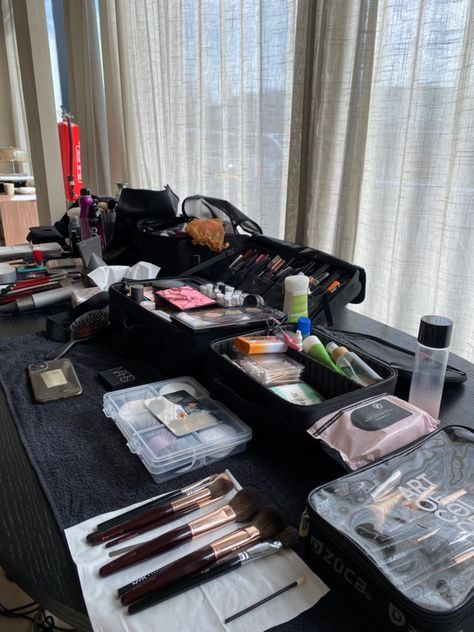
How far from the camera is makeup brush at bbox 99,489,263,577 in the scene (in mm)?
417

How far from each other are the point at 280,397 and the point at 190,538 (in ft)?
0.62

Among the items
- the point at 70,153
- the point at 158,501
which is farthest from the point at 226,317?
the point at 70,153

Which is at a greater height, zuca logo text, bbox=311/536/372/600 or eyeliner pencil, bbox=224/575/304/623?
zuca logo text, bbox=311/536/372/600

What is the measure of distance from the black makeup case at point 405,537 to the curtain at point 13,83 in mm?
4967

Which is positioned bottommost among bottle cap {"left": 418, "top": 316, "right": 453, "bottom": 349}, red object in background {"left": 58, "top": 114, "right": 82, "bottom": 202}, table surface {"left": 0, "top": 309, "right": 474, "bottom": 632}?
table surface {"left": 0, "top": 309, "right": 474, "bottom": 632}

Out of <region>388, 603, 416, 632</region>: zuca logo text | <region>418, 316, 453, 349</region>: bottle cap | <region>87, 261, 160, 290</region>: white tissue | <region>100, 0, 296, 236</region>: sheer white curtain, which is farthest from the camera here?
<region>100, 0, 296, 236</region>: sheer white curtain

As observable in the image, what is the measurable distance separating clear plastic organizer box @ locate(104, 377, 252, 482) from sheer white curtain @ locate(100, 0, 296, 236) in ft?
2.88

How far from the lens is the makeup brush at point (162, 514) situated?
0.45m

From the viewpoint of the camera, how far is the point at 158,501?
19.3 inches

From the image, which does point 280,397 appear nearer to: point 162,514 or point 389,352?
point 162,514

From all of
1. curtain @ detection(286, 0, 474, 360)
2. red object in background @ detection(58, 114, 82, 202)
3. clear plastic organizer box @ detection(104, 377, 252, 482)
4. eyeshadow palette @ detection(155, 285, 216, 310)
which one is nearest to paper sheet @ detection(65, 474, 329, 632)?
clear plastic organizer box @ detection(104, 377, 252, 482)

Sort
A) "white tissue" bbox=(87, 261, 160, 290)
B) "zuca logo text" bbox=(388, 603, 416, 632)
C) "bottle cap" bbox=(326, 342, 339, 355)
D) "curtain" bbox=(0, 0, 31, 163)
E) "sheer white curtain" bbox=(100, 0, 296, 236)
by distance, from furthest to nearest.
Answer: "curtain" bbox=(0, 0, 31, 163) < "sheer white curtain" bbox=(100, 0, 296, 236) < "white tissue" bbox=(87, 261, 160, 290) < "bottle cap" bbox=(326, 342, 339, 355) < "zuca logo text" bbox=(388, 603, 416, 632)

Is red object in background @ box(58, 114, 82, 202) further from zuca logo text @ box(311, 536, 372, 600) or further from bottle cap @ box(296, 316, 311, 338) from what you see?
zuca logo text @ box(311, 536, 372, 600)

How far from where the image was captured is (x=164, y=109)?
199 cm
